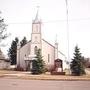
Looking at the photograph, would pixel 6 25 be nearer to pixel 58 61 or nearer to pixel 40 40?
pixel 58 61

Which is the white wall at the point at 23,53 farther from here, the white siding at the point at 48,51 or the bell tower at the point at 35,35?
the white siding at the point at 48,51

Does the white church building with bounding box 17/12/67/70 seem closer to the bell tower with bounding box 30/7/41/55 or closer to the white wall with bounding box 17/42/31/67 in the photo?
the bell tower with bounding box 30/7/41/55

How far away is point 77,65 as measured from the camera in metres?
42.4

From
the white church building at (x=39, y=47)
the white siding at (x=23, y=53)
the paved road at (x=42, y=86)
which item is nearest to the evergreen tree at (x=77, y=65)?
the paved road at (x=42, y=86)

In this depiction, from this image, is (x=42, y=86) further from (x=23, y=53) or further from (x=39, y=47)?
(x=23, y=53)

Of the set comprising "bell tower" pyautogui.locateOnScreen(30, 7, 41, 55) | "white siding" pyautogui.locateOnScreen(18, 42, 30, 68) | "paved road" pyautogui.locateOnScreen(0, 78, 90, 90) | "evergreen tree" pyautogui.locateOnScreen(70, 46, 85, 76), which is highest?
"bell tower" pyautogui.locateOnScreen(30, 7, 41, 55)

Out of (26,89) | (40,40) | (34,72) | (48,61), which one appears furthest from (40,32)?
(26,89)

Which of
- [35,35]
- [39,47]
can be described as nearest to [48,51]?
[39,47]

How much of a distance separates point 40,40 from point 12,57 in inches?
1042

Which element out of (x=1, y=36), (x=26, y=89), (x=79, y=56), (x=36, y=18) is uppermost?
(x=36, y=18)

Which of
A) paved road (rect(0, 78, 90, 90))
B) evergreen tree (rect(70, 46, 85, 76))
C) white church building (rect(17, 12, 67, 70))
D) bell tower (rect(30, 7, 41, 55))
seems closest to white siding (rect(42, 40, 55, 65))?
white church building (rect(17, 12, 67, 70))

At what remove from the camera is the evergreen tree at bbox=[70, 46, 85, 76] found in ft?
137

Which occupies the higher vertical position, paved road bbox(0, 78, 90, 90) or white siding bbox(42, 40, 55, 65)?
white siding bbox(42, 40, 55, 65)

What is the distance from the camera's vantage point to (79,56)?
42.8 meters
